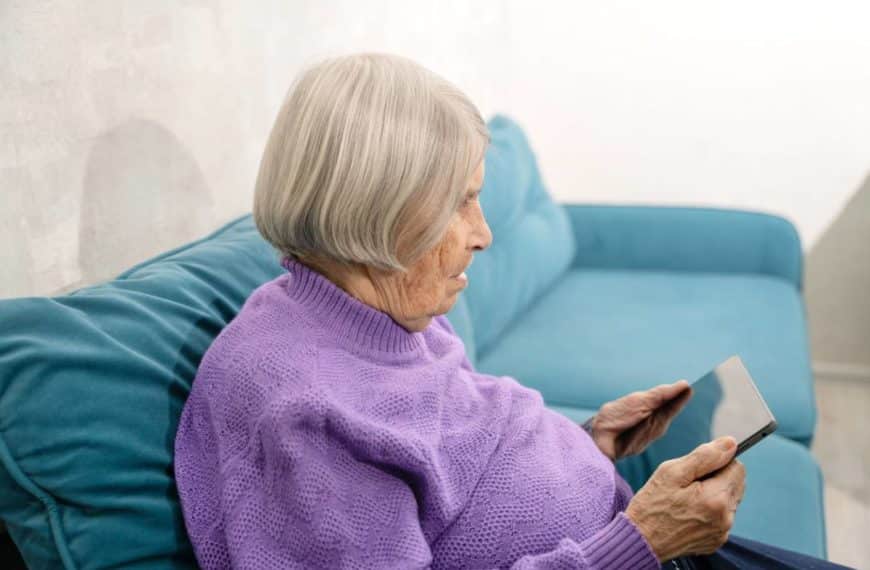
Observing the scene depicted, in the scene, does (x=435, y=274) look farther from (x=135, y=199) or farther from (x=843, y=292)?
(x=843, y=292)

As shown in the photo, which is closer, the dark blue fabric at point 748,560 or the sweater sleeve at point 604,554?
the sweater sleeve at point 604,554

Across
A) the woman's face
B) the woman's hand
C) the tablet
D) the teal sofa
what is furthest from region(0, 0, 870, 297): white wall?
the tablet

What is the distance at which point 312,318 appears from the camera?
986mm

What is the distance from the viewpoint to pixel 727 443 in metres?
1.05

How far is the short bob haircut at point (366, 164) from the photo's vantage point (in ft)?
3.05

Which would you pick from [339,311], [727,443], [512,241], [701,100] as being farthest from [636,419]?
[701,100]

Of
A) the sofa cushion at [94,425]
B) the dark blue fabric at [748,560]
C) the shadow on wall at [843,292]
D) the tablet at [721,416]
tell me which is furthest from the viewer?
the shadow on wall at [843,292]

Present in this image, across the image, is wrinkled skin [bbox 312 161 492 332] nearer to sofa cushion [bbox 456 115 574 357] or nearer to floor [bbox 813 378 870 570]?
sofa cushion [bbox 456 115 574 357]

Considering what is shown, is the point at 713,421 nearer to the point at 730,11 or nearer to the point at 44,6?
the point at 44,6

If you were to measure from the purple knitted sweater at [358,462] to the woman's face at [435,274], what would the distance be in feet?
0.08

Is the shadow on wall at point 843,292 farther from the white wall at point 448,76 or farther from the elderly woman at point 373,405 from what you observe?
the elderly woman at point 373,405

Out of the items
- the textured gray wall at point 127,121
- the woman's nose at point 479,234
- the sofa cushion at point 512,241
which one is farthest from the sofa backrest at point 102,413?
the sofa cushion at point 512,241

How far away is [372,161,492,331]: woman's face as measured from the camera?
1032 mm

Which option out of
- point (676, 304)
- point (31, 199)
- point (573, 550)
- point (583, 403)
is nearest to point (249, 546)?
point (573, 550)
